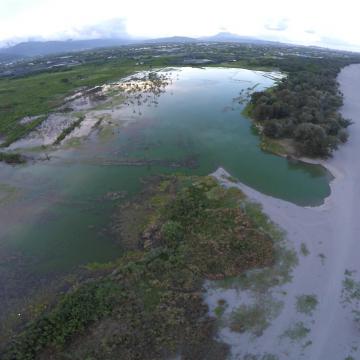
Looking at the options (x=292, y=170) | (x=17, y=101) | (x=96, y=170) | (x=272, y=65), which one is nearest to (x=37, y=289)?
(x=96, y=170)

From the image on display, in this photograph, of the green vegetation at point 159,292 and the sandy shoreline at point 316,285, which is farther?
the sandy shoreline at point 316,285

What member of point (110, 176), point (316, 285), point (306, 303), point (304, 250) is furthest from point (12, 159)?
point (316, 285)

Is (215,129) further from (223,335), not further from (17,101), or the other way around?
(17,101)

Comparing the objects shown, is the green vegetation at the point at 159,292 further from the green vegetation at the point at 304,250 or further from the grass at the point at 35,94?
the grass at the point at 35,94

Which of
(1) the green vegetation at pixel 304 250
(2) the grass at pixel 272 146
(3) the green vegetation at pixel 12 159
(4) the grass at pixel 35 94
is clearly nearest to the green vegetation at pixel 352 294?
(1) the green vegetation at pixel 304 250

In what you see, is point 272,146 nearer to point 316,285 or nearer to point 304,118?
point 304,118

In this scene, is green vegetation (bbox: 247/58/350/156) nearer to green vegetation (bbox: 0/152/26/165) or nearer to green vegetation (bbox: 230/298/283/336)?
green vegetation (bbox: 230/298/283/336)
